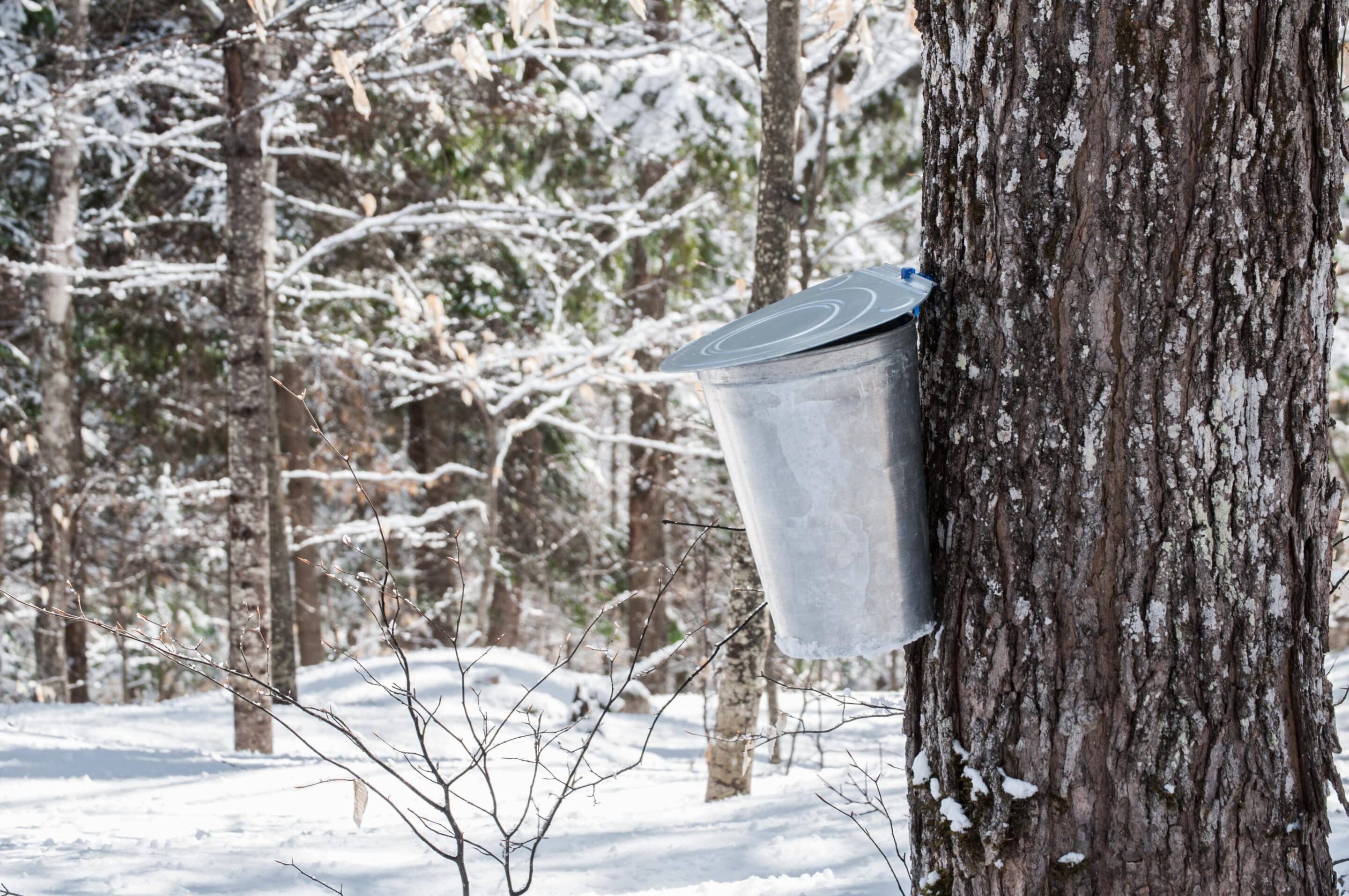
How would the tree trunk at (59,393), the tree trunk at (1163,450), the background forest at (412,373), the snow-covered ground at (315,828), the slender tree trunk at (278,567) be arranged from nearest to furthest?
the tree trunk at (1163,450) → the snow-covered ground at (315,828) → the background forest at (412,373) → the slender tree trunk at (278,567) → the tree trunk at (59,393)

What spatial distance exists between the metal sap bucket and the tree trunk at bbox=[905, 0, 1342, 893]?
14 centimetres

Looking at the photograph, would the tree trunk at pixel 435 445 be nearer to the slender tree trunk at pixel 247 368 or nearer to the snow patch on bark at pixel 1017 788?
the slender tree trunk at pixel 247 368

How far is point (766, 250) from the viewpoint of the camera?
14.1 feet

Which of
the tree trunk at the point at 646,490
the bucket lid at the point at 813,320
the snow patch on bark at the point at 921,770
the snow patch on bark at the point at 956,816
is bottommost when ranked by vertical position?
the tree trunk at the point at 646,490

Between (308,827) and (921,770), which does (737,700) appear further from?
(921,770)

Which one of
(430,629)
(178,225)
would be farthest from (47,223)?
(430,629)

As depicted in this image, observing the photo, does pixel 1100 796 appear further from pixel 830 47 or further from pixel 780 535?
pixel 830 47

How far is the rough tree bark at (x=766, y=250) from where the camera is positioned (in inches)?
167

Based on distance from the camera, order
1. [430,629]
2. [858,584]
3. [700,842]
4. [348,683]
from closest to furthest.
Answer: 1. [858,584]
2. [700,842]
3. [348,683]
4. [430,629]

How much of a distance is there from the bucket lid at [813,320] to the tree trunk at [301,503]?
27.5 ft

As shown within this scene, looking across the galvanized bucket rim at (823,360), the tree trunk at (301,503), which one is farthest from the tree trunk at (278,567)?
the galvanized bucket rim at (823,360)

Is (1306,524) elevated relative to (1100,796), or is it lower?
elevated

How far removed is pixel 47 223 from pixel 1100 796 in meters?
8.96

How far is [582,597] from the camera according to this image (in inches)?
511
